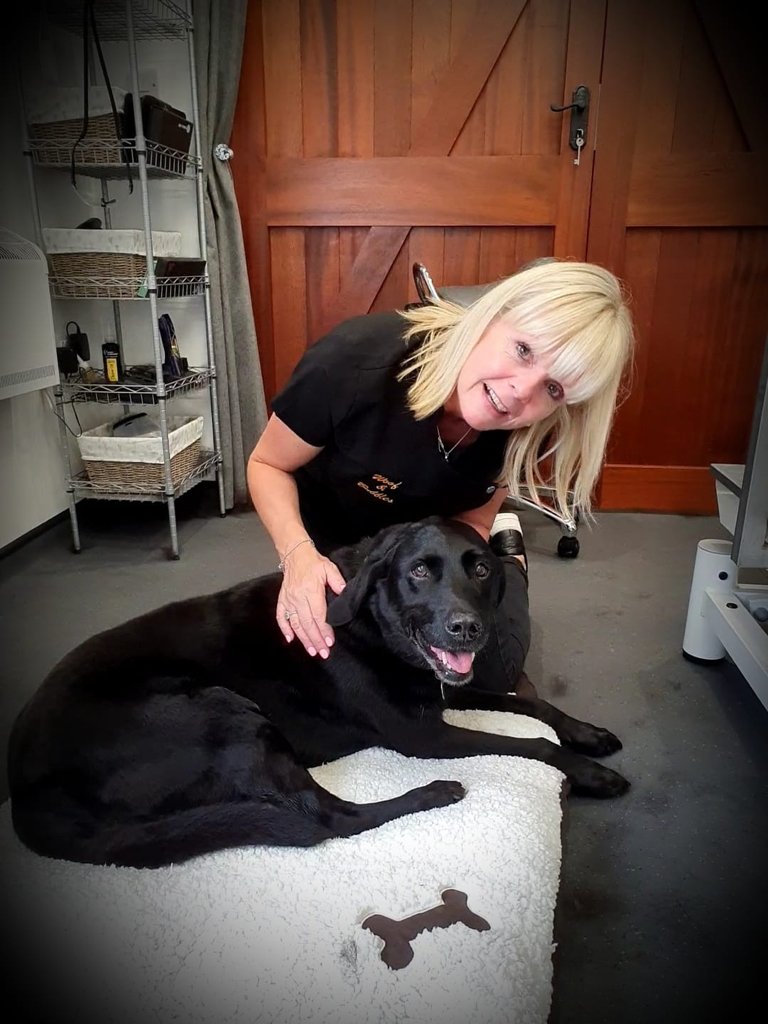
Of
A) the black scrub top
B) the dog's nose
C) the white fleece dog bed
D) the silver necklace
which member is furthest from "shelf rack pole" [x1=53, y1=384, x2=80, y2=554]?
the dog's nose

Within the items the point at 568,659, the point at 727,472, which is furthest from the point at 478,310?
the point at 568,659

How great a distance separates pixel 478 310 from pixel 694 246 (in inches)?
72.4

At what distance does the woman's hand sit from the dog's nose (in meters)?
0.21

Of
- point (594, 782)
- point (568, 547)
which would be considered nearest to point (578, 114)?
point (568, 547)

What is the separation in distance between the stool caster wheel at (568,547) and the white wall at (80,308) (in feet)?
4.82

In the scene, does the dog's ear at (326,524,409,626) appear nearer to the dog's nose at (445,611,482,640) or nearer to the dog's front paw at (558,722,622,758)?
the dog's nose at (445,611,482,640)

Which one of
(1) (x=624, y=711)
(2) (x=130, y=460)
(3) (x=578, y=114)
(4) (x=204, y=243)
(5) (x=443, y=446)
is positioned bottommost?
(1) (x=624, y=711)

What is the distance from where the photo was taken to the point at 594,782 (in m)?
1.28

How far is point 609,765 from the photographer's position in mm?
1392

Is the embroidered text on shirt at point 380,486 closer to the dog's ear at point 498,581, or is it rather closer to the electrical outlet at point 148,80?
the dog's ear at point 498,581

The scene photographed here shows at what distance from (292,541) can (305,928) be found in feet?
2.01

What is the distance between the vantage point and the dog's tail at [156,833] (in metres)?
0.91

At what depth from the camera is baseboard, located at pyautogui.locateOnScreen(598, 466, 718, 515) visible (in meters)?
2.83

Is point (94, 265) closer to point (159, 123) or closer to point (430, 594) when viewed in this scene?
point (159, 123)
